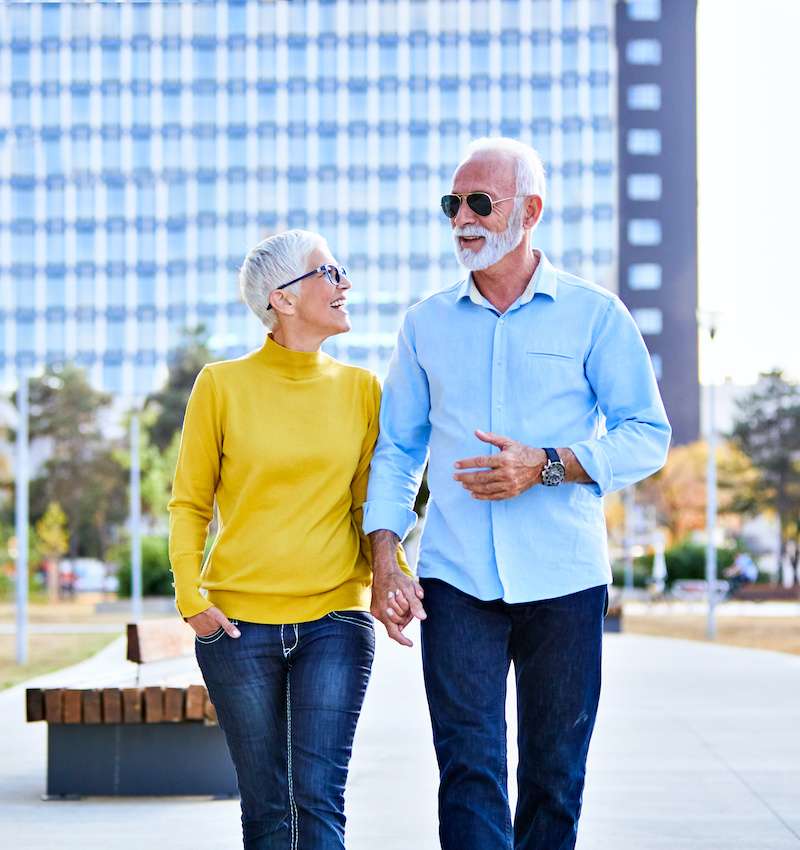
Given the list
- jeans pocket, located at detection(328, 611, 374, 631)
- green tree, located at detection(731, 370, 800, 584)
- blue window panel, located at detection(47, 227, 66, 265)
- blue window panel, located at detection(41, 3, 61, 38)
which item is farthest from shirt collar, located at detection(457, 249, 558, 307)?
blue window panel, located at detection(41, 3, 61, 38)

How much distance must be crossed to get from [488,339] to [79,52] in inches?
4628

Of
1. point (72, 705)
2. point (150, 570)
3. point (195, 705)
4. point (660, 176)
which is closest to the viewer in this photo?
point (195, 705)

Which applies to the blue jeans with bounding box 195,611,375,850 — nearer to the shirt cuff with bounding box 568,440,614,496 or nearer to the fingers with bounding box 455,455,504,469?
the fingers with bounding box 455,455,504,469

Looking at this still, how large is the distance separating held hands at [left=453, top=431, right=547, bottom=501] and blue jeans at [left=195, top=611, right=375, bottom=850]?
47cm

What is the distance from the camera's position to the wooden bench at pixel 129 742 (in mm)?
8148

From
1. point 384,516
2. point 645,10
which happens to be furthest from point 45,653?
point 645,10

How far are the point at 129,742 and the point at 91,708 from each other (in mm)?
310

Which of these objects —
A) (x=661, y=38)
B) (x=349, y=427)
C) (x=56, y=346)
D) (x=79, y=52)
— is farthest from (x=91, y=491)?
(x=349, y=427)

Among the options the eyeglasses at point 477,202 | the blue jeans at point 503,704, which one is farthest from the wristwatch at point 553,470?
the eyeglasses at point 477,202

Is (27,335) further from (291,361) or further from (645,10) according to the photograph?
(291,361)

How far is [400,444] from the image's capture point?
4520 millimetres

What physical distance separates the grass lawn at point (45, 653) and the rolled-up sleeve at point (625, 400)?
1341cm

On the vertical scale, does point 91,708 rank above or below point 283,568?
below

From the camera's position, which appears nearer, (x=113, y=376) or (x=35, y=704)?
(x=35, y=704)
